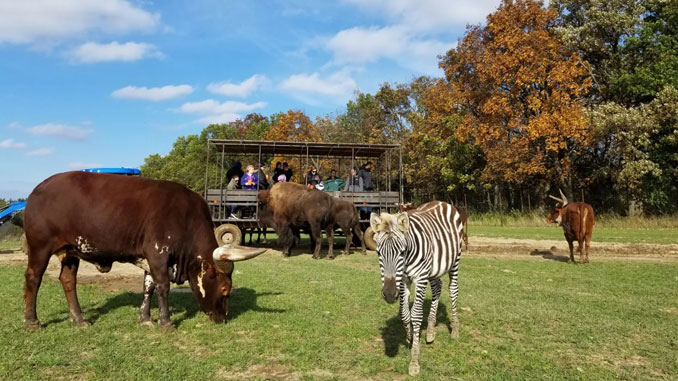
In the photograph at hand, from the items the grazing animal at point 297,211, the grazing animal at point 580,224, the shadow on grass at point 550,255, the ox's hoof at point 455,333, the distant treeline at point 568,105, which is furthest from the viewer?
the distant treeline at point 568,105

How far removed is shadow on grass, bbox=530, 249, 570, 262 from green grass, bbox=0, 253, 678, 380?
13.3ft

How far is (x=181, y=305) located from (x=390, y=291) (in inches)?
175

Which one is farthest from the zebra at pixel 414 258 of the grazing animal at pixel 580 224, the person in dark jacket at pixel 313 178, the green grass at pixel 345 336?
the person in dark jacket at pixel 313 178

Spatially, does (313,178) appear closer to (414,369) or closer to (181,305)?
(181,305)

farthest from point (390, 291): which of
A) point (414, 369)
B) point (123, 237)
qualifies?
point (123, 237)

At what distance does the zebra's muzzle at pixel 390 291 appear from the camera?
3.98m

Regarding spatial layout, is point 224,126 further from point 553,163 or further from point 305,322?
point 305,322

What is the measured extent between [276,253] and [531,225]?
1876cm

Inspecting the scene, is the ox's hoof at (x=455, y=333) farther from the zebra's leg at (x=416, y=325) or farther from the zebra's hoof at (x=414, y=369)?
the zebra's hoof at (x=414, y=369)

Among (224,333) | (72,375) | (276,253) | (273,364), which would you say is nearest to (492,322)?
(273,364)

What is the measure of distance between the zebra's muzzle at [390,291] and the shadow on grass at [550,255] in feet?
34.7

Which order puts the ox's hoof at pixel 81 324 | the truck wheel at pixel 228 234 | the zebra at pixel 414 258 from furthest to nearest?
the truck wheel at pixel 228 234
the ox's hoof at pixel 81 324
the zebra at pixel 414 258

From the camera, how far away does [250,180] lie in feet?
51.0

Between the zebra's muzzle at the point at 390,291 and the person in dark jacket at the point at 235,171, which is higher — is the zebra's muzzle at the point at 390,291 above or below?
below
